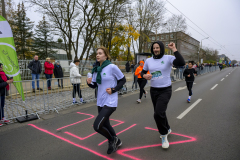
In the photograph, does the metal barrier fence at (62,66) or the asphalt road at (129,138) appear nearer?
the asphalt road at (129,138)

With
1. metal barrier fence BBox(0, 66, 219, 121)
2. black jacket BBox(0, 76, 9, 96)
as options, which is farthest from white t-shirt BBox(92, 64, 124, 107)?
metal barrier fence BBox(0, 66, 219, 121)

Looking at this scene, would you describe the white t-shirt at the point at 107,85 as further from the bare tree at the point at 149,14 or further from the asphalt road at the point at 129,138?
the bare tree at the point at 149,14

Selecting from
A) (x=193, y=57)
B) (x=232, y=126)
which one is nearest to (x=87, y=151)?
(x=232, y=126)

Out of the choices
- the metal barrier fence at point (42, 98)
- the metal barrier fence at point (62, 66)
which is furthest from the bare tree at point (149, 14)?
the metal barrier fence at point (42, 98)

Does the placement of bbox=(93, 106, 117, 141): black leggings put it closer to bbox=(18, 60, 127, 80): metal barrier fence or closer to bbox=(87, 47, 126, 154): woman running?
bbox=(87, 47, 126, 154): woman running

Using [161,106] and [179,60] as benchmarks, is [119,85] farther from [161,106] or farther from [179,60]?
[179,60]

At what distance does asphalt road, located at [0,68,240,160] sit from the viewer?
2840 millimetres

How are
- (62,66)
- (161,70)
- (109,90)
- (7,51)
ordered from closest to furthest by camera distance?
(109,90) < (161,70) < (7,51) < (62,66)

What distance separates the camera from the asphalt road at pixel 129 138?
284 centimetres

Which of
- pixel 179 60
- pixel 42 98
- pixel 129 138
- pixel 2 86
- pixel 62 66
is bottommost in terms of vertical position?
pixel 129 138

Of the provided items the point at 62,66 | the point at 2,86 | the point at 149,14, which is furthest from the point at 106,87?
the point at 149,14

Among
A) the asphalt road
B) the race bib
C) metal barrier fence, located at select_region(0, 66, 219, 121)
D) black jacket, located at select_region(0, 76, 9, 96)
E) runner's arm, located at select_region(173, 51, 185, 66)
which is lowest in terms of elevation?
the asphalt road

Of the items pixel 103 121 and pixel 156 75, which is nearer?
pixel 103 121

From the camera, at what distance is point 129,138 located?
348cm
